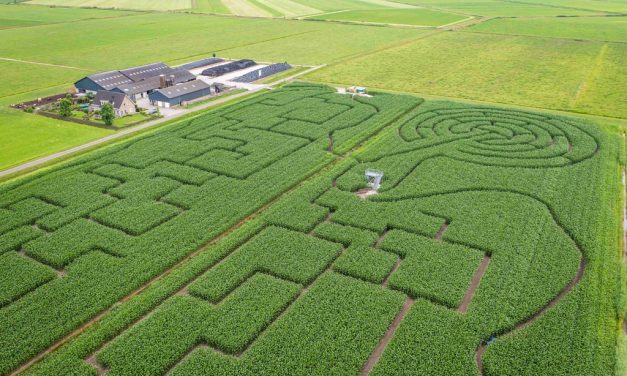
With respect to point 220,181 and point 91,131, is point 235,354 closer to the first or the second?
point 220,181

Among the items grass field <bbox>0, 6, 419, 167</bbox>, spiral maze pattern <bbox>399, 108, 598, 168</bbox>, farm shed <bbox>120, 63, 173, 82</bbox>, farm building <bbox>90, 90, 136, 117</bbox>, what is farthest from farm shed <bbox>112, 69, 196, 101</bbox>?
spiral maze pattern <bbox>399, 108, 598, 168</bbox>

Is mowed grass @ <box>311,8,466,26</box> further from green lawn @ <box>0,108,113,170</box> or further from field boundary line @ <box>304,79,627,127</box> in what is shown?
green lawn @ <box>0,108,113,170</box>

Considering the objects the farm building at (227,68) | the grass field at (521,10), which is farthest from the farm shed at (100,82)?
the grass field at (521,10)

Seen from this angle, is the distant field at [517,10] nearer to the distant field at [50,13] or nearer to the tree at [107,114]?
the distant field at [50,13]

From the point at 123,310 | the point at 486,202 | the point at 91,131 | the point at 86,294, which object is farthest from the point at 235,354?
the point at 91,131

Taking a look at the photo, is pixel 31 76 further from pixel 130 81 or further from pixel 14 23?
pixel 14 23

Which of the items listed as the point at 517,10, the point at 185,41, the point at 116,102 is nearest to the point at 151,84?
the point at 116,102
